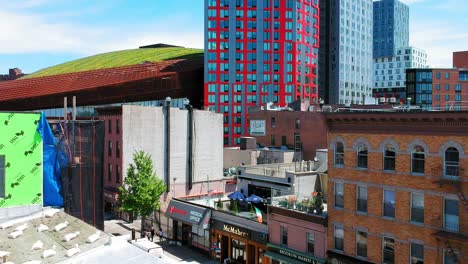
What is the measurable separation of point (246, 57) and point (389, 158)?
94.0m

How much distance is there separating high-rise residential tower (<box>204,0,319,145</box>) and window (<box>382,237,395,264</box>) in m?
90.4

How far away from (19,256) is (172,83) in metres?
91.6

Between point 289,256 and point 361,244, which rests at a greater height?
point 361,244

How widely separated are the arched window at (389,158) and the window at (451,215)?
4.16 meters

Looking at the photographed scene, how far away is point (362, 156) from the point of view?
34.1 meters

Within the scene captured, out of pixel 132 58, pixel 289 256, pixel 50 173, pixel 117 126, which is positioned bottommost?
pixel 289 256

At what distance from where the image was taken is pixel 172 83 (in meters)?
115

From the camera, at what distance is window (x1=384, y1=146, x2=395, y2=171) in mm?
Answer: 32094

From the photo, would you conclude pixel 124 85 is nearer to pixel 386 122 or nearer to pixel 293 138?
pixel 293 138

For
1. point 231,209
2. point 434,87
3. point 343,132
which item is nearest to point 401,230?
point 343,132

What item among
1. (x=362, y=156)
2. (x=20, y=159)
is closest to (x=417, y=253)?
(x=362, y=156)

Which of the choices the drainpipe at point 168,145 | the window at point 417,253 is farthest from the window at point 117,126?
the window at point 417,253

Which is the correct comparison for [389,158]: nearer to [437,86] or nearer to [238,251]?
[238,251]

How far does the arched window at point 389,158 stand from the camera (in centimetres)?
3209
